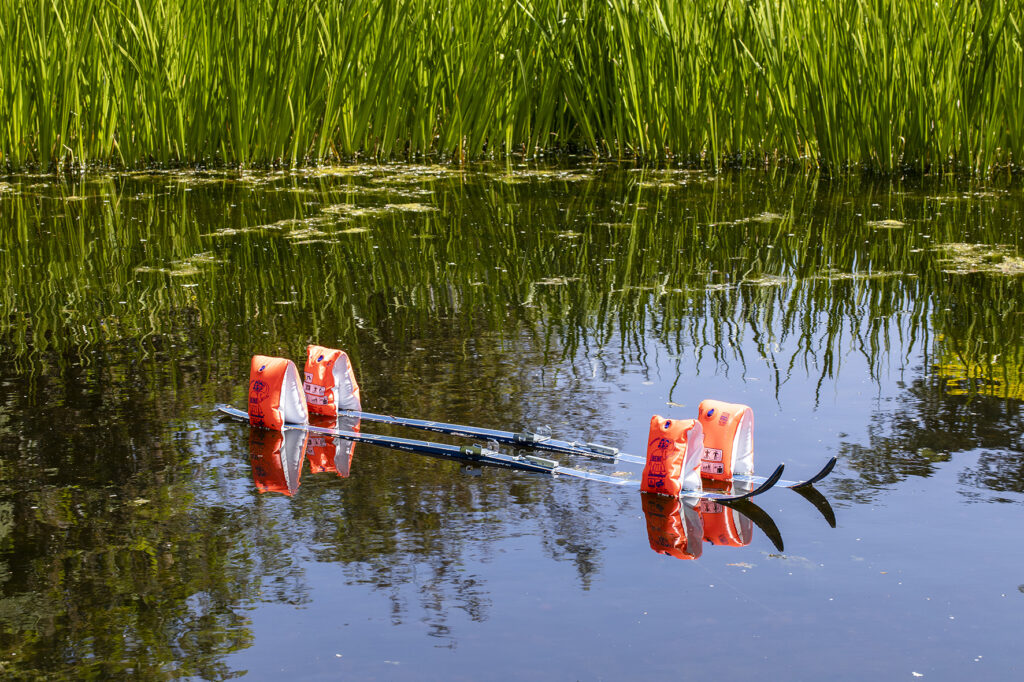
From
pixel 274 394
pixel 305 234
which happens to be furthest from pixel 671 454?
pixel 305 234

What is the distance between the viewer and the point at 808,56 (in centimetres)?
809

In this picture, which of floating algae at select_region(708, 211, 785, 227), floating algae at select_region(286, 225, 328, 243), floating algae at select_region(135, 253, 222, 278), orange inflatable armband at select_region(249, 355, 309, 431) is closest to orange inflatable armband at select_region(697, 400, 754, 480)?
orange inflatable armband at select_region(249, 355, 309, 431)

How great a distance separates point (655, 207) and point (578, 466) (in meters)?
4.29

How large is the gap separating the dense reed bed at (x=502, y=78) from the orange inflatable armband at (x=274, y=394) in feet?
16.3

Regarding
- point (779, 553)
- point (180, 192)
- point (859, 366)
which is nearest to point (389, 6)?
point (180, 192)

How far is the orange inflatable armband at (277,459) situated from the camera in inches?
140

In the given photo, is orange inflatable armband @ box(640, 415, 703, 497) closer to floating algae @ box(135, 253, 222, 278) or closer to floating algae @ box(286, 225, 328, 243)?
floating algae @ box(135, 253, 222, 278)

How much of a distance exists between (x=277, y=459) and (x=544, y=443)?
827 mm

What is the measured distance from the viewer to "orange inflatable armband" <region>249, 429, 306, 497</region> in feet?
11.6

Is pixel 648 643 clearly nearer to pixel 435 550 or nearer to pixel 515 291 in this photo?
pixel 435 550

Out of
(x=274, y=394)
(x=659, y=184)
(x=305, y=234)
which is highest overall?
(x=659, y=184)

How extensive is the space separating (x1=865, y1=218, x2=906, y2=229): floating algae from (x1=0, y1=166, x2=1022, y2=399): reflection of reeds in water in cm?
3

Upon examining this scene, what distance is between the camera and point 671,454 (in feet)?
11.0

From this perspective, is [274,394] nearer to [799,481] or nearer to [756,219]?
[799,481]
